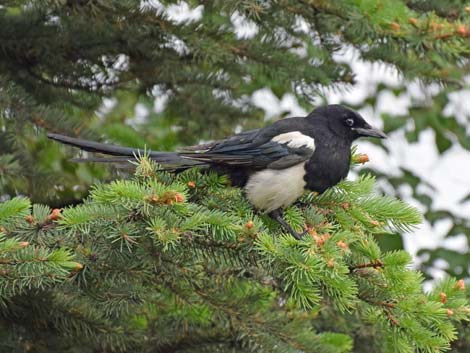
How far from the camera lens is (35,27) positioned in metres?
3.59

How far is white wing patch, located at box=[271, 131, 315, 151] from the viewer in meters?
3.36

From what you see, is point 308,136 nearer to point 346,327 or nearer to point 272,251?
point 346,327

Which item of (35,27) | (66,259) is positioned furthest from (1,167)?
(66,259)

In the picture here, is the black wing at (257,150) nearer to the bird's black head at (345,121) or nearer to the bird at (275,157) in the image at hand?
the bird at (275,157)

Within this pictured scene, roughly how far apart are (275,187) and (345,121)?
54 cm

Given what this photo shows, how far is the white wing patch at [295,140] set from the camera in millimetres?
3361

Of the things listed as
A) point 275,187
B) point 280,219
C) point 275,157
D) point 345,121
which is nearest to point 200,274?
Result: point 280,219

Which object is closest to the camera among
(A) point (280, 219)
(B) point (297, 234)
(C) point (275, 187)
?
(B) point (297, 234)

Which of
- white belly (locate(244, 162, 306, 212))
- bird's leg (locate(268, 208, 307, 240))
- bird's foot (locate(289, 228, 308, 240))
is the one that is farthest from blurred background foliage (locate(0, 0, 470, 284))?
bird's foot (locate(289, 228, 308, 240))

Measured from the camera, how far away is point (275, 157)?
11.0 ft

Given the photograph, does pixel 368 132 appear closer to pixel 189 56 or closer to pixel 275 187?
pixel 275 187

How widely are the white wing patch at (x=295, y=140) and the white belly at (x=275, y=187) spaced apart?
0.08 meters

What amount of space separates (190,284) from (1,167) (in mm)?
852

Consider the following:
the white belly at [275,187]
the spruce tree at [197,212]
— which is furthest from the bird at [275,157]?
the spruce tree at [197,212]
